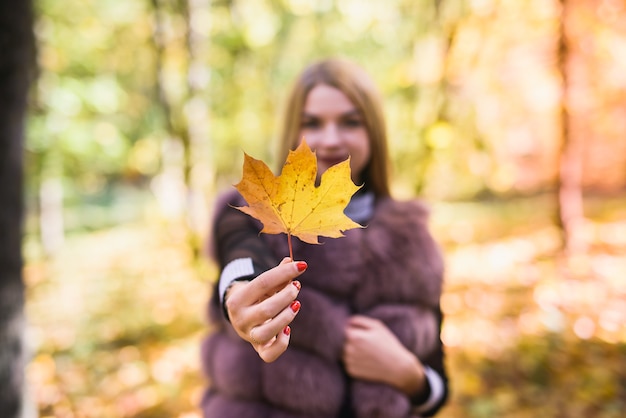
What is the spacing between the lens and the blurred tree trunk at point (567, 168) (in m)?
5.97

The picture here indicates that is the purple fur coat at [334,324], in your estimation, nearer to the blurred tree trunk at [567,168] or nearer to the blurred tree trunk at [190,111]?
the blurred tree trunk at [190,111]

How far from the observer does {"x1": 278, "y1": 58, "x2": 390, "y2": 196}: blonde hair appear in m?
1.55

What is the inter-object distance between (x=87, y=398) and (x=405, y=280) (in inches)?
138

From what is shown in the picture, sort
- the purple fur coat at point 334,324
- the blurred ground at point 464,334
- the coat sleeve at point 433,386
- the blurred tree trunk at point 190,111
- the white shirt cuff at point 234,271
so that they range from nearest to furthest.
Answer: the white shirt cuff at point 234,271 → the purple fur coat at point 334,324 → the coat sleeve at point 433,386 → the blurred ground at point 464,334 → the blurred tree trunk at point 190,111

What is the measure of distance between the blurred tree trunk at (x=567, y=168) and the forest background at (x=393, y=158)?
1.1 inches

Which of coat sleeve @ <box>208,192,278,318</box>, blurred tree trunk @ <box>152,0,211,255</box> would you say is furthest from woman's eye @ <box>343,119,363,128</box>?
blurred tree trunk @ <box>152,0,211,255</box>

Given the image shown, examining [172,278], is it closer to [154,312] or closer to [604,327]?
[154,312]

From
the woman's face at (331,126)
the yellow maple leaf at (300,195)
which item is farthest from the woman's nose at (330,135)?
the yellow maple leaf at (300,195)

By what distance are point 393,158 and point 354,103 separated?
18.7 ft

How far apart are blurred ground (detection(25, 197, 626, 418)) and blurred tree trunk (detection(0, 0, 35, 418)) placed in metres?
0.74

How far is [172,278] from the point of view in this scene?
7.44 metres

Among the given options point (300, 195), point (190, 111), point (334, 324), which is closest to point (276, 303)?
point (300, 195)

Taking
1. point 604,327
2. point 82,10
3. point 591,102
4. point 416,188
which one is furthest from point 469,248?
point 82,10

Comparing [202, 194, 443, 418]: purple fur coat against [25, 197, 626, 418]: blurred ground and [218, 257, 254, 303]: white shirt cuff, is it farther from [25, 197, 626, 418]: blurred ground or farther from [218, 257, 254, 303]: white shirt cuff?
[25, 197, 626, 418]: blurred ground
